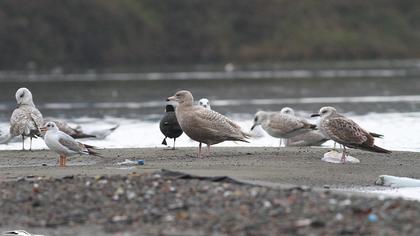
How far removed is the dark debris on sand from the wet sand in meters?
1.29

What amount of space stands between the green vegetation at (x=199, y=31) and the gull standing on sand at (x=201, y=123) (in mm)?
46733

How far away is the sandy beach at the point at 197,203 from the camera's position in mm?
9906

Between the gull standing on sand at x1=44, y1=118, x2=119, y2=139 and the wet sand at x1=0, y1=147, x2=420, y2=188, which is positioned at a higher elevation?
the gull standing on sand at x1=44, y1=118, x2=119, y2=139

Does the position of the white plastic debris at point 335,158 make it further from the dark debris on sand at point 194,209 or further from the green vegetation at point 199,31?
the green vegetation at point 199,31

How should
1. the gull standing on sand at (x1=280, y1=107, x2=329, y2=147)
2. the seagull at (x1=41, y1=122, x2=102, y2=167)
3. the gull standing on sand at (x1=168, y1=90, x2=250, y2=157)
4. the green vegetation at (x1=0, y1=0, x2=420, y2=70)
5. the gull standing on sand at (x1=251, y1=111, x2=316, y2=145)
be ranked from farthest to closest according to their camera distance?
the green vegetation at (x1=0, y1=0, x2=420, y2=70) → the gull standing on sand at (x1=280, y1=107, x2=329, y2=147) → the gull standing on sand at (x1=251, y1=111, x2=316, y2=145) → the gull standing on sand at (x1=168, y1=90, x2=250, y2=157) → the seagull at (x1=41, y1=122, x2=102, y2=167)

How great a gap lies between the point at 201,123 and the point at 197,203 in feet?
16.4

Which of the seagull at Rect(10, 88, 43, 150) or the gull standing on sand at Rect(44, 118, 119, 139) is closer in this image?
the seagull at Rect(10, 88, 43, 150)

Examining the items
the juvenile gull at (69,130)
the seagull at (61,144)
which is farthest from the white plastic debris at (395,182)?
the juvenile gull at (69,130)

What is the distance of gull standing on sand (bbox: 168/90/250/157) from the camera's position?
51.5 feet

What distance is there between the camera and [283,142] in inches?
782

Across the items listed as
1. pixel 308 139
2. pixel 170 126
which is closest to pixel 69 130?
pixel 170 126

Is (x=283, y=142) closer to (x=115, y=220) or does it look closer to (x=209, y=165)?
(x=209, y=165)

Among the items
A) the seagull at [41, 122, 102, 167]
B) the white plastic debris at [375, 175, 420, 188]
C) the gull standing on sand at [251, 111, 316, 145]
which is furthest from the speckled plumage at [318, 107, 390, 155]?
the seagull at [41, 122, 102, 167]

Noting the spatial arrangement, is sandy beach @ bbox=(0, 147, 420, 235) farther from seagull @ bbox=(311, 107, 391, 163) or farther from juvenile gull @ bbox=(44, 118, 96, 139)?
juvenile gull @ bbox=(44, 118, 96, 139)
